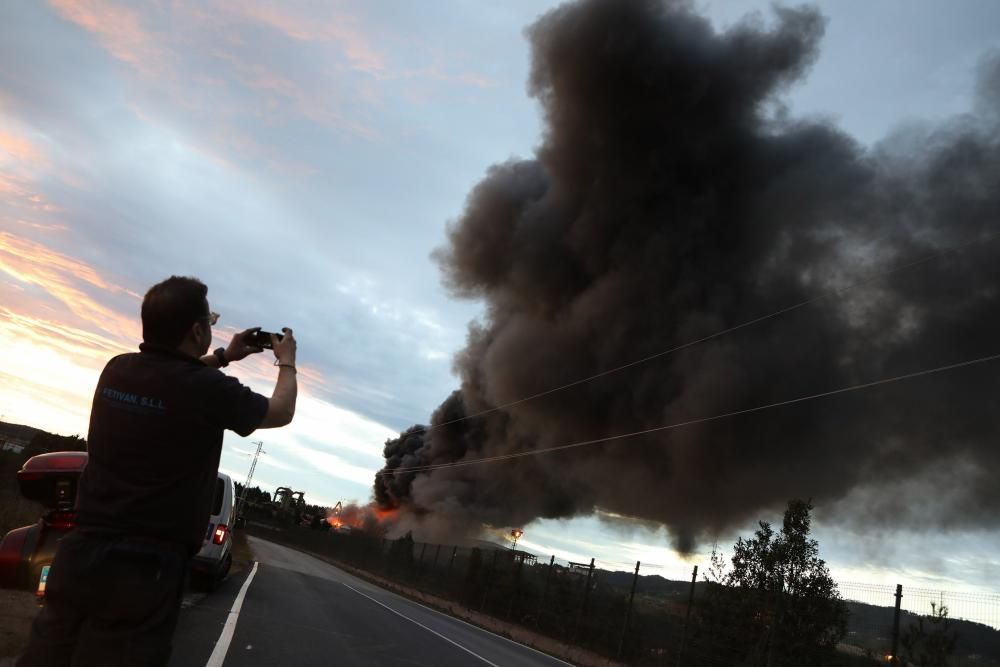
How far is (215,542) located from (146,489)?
8323mm

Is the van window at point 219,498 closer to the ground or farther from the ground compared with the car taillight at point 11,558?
farther from the ground

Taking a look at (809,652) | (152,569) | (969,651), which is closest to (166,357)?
(152,569)

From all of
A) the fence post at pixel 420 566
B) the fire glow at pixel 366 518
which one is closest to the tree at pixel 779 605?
the fence post at pixel 420 566

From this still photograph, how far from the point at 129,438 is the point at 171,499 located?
0.71ft

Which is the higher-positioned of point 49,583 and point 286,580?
point 49,583

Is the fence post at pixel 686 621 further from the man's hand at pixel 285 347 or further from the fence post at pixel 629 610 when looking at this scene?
the man's hand at pixel 285 347

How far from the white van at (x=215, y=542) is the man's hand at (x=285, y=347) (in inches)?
284

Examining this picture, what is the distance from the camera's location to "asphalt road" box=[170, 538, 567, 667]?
6.69 m

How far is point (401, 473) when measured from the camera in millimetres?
58688

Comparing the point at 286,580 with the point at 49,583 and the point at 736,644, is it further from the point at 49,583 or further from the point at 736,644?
the point at 49,583

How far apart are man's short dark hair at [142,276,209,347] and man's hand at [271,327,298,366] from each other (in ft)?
1.02

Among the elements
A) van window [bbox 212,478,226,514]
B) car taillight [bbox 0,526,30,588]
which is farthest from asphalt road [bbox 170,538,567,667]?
car taillight [bbox 0,526,30,588]

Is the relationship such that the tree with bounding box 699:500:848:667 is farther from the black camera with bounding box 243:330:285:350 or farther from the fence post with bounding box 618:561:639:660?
the black camera with bounding box 243:330:285:350

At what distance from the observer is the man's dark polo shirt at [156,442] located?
2016 mm
